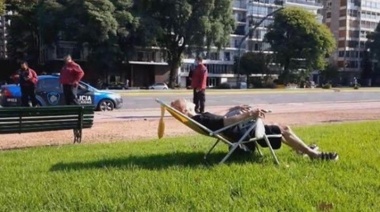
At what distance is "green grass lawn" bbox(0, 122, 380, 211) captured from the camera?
14.3ft

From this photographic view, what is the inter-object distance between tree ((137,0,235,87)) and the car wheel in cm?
3709

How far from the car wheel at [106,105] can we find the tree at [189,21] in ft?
122

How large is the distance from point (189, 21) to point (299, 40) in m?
23.1

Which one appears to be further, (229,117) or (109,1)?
(109,1)

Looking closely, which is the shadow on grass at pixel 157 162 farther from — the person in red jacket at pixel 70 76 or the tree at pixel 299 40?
the tree at pixel 299 40

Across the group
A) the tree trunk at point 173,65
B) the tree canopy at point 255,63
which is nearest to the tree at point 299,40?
the tree canopy at point 255,63

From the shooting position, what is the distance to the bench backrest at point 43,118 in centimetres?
838

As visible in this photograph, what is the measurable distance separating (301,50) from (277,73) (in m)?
5.95

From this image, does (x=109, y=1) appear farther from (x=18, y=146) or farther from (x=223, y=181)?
(x=223, y=181)

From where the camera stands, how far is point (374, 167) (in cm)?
586

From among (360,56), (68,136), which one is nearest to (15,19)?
(68,136)

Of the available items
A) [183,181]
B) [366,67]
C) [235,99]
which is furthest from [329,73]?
[183,181]

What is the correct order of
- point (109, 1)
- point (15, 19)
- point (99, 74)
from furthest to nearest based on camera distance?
point (15, 19) → point (99, 74) → point (109, 1)

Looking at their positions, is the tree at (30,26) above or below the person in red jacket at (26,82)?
above
